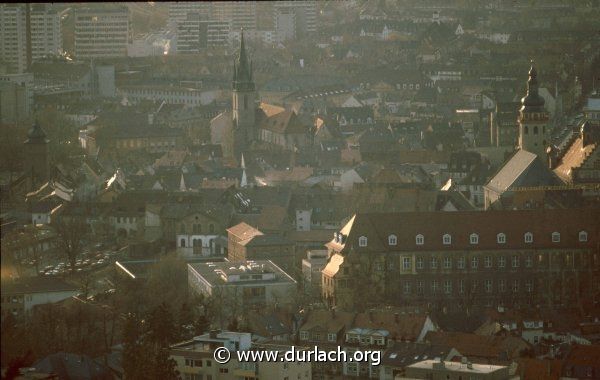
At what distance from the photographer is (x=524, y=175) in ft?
99.6

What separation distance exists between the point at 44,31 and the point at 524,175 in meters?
36.2

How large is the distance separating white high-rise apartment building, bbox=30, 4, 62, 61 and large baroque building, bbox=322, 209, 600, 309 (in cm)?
3624

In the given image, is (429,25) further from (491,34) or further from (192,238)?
(192,238)

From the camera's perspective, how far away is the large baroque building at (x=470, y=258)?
25.7 m

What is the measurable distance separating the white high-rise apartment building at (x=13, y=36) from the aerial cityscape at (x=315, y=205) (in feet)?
0.31

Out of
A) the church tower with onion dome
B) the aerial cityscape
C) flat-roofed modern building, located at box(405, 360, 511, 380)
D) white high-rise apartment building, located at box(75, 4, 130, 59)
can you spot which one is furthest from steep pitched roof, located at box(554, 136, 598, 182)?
white high-rise apartment building, located at box(75, 4, 130, 59)

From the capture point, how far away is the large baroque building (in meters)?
25.7

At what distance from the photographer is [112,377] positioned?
19391mm

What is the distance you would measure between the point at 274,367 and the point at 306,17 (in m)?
53.3

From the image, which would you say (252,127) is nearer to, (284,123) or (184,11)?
(284,123)

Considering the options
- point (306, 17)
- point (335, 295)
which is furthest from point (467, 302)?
point (306, 17)

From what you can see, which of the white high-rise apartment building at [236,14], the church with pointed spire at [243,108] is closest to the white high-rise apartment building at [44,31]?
the white high-rise apartment building at [236,14]

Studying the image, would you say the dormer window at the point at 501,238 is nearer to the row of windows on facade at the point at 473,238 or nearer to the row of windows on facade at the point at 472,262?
the row of windows on facade at the point at 473,238

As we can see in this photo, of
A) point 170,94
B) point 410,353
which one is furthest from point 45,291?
point 170,94
